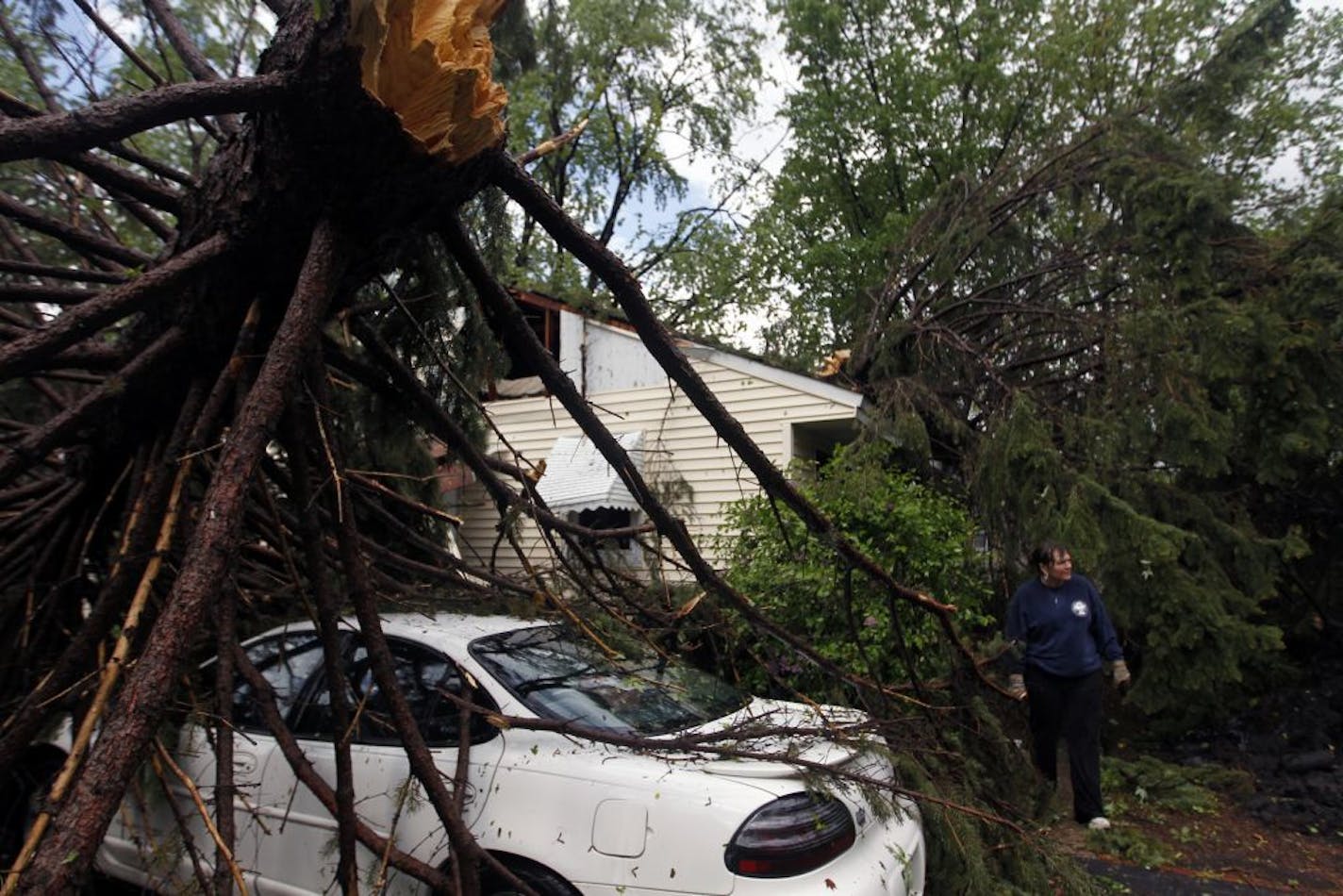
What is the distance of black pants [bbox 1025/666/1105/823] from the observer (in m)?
4.96

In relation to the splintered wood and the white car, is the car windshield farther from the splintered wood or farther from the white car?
the splintered wood

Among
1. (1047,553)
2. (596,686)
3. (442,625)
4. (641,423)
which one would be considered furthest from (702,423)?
(596,686)

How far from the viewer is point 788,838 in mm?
2668

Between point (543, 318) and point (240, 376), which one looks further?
point (543, 318)

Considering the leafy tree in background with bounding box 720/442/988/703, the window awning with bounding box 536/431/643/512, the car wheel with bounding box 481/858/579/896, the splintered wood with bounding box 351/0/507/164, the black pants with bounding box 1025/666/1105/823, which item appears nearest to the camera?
the splintered wood with bounding box 351/0/507/164

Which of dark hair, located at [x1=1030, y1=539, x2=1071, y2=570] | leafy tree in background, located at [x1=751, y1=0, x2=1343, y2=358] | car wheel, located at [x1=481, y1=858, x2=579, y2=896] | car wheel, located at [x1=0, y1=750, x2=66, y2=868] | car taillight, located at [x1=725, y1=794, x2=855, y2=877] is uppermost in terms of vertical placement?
leafy tree in background, located at [x1=751, y1=0, x2=1343, y2=358]

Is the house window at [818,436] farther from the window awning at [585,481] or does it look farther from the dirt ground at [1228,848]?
the dirt ground at [1228,848]

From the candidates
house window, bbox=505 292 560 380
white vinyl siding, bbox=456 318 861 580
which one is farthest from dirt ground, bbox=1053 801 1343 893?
house window, bbox=505 292 560 380

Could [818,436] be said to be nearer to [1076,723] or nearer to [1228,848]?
[1076,723]

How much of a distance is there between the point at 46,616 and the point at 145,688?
2.21 m

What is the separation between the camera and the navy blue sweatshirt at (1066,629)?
5.01 metres

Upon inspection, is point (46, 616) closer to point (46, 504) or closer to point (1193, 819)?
point (46, 504)

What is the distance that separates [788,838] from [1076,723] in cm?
302

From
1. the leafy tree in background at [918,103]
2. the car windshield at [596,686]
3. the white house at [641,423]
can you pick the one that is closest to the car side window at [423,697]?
the car windshield at [596,686]
